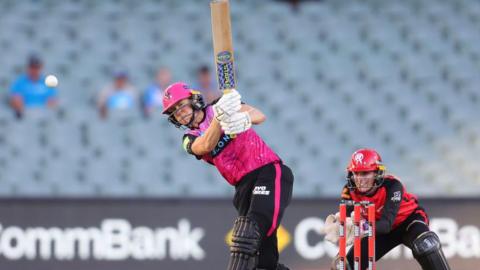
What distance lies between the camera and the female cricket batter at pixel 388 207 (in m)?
7.95

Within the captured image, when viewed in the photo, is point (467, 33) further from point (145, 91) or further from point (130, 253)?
point (130, 253)

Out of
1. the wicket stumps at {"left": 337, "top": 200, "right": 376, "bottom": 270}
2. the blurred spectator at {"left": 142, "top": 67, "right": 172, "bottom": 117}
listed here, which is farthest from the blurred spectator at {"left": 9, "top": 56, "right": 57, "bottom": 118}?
the wicket stumps at {"left": 337, "top": 200, "right": 376, "bottom": 270}

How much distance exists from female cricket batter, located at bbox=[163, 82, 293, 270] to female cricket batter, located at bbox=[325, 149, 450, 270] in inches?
25.8

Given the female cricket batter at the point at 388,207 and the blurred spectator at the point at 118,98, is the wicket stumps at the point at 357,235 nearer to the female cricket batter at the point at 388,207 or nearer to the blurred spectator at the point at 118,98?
the female cricket batter at the point at 388,207

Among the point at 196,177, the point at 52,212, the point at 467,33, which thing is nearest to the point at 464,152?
the point at 467,33

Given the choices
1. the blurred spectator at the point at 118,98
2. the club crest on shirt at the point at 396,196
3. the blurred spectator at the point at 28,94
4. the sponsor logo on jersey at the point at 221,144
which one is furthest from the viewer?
the blurred spectator at the point at 118,98

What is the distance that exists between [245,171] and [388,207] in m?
1.12

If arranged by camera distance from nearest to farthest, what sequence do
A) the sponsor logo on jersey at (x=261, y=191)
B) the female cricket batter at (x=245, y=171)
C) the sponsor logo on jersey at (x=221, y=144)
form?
1. the female cricket batter at (x=245, y=171)
2. the sponsor logo on jersey at (x=261, y=191)
3. the sponsor logo on jersey at (x=221, y=144)

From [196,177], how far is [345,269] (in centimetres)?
472

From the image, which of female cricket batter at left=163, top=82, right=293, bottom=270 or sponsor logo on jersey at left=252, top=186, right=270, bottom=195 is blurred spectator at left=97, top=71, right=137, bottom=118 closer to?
female cricket batter at left=163, top=82, right=293, bottom=270

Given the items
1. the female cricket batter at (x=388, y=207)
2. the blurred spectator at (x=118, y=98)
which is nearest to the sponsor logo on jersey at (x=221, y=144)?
the female cricket batter at (x=388, y=207)

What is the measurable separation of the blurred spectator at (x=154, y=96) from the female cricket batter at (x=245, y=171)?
16.5ft

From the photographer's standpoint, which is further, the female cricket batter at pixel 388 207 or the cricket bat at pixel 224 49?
the female cricket batter at pixel 388 207

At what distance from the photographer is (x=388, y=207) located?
7879mm
